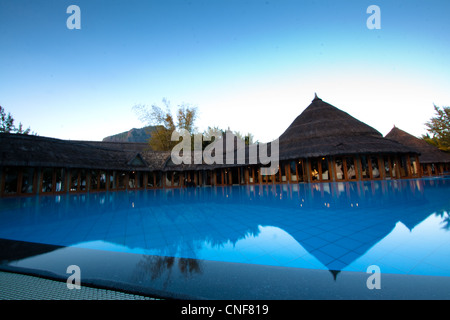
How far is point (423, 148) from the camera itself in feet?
76.0

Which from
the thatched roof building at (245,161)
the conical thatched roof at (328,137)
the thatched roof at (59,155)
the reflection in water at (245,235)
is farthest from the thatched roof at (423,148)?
the thatched roof at (59,155)

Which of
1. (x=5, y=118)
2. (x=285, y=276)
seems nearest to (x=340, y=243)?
(x=285, y=276)

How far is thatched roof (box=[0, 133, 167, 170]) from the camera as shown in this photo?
12023mm

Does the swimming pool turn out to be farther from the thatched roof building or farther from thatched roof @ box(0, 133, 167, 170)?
the thatched roof building

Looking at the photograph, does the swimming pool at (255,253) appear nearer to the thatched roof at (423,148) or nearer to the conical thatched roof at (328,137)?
the conical thatched roof at (328,137)

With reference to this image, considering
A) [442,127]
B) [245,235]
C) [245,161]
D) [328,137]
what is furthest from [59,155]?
[442,127]

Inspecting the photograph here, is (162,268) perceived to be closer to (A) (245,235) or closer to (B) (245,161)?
(A) (245,235)

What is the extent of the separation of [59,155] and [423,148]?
36663mm

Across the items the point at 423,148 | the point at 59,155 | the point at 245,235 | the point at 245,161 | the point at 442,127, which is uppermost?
the point at 442,127

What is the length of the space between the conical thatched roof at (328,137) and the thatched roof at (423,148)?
8805 mm

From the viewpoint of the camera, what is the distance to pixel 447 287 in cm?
186

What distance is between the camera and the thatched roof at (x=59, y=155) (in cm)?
1202
